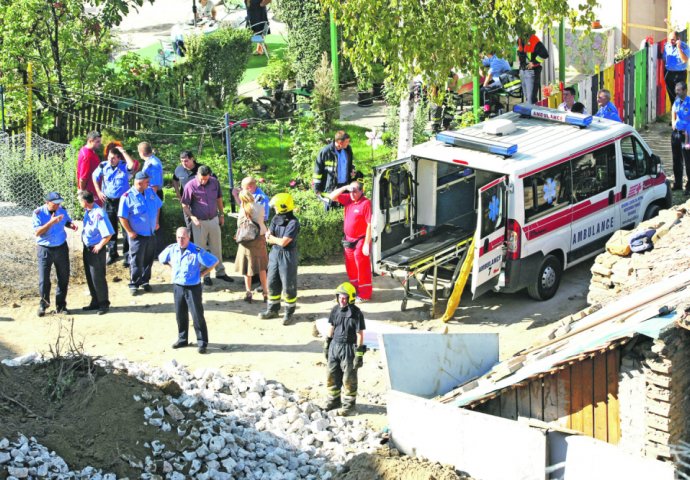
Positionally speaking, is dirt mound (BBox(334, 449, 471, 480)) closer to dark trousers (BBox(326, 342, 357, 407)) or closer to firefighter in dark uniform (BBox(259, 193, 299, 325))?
dark trousers (BBox(326, 342, 357, 407))

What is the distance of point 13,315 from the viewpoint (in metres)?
15.5

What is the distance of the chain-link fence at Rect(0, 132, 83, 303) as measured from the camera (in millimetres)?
17719

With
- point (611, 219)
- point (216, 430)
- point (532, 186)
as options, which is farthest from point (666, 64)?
point (216, 430)

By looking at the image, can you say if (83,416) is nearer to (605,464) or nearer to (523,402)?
(523,402)

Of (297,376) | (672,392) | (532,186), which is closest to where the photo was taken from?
(672,392)

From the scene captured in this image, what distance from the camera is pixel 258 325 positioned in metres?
15.4

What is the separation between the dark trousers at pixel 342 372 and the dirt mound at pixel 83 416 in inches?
72.4

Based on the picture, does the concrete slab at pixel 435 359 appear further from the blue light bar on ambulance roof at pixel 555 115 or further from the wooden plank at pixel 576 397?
the blue light bar on ambulance roof at pixel 555 115

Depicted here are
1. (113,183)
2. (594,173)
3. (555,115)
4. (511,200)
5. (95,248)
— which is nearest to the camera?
(511,200)

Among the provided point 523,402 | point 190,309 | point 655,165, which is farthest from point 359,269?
point 523,402

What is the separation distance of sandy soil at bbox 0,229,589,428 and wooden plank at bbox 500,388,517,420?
71.1 inches

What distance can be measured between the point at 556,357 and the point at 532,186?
4136 mm

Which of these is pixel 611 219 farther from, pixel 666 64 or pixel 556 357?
pixel 666 64

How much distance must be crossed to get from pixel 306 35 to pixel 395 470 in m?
13.8
